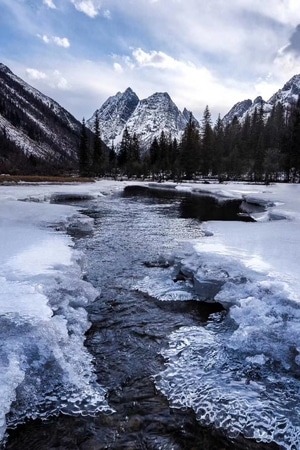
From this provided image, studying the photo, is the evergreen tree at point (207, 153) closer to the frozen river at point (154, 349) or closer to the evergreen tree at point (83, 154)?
the evergreen tree at point (83, 154)

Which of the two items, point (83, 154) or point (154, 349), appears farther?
point (83, 154)

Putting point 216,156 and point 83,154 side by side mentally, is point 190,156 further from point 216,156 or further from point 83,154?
point 83,154

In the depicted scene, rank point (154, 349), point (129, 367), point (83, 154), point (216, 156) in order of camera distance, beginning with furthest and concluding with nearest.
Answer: point (83, 154), point (216, 156), point (154, 349), point (129, 367)

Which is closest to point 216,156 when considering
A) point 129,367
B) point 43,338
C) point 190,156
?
point 190,156

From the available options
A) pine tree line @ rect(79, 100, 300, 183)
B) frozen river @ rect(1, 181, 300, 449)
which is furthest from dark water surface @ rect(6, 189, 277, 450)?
pine tree line @ rect(79, 100, 300, 183)

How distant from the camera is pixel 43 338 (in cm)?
538

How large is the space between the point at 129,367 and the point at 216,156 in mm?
79774

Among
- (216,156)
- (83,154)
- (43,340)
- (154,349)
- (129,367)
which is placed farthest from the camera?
(83,154)

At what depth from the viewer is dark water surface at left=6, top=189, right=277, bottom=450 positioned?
4.21m

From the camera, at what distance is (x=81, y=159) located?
83312 millimetres

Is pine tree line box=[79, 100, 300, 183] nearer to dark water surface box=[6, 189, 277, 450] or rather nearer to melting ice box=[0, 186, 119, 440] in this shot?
dark water surface box=[6, 189, 277, 450]

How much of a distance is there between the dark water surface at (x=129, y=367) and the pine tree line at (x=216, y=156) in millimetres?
56076

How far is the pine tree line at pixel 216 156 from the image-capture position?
213ft

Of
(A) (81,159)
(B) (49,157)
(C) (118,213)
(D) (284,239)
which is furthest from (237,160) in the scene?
(B) (49,157)
